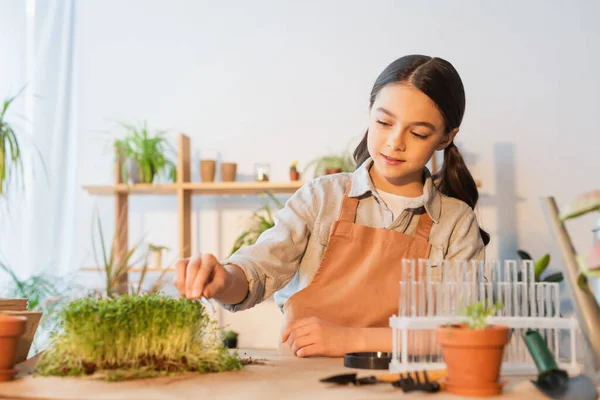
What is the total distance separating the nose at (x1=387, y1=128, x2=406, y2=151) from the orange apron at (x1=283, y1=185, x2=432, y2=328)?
244mm

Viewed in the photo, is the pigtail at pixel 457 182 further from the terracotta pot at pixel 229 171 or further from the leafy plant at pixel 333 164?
the terracotta pot at pixel 229 171

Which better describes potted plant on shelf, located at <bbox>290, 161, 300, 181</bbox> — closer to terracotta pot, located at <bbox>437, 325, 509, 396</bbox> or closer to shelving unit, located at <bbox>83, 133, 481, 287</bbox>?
shelving unit, located at <bbox>83, 133, 481, 287</bbox>

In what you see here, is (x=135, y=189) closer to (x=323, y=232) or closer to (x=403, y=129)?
(x=323, y=232)

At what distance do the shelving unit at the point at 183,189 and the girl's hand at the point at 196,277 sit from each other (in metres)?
2.43

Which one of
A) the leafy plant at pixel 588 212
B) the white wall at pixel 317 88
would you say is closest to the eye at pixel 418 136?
the leafy plant at pixel 588 212

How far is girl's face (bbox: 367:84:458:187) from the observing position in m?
1.81

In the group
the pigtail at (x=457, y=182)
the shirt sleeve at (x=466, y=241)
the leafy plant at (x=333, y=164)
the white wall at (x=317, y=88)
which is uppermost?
the white wall at (x=317, y=88)

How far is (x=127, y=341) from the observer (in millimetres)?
1207

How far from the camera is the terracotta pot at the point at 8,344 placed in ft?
3.83

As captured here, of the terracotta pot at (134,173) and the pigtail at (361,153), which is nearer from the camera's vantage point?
the pigtail at (361,153)

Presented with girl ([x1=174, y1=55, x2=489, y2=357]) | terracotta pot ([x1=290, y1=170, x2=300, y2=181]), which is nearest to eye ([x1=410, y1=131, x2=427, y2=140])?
girl ([x1=174, y1=55, x2=489, y2=357])

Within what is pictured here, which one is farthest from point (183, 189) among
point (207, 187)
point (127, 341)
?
point (127, 341)

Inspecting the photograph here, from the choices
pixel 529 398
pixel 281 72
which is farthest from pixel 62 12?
pixel 529 398

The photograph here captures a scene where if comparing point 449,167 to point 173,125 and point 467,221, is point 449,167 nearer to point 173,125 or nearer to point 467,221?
point 467,221
